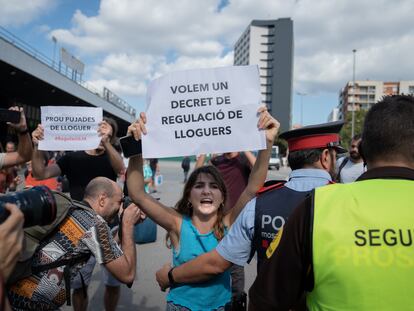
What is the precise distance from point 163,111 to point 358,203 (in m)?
1.39

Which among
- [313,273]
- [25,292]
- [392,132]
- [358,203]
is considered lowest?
[25,292]

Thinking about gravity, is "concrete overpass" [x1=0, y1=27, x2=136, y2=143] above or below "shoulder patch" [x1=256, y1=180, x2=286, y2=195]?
above

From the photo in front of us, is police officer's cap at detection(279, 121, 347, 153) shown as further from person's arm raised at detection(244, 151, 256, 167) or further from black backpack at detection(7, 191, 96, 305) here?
person's arm raised at detection(244, 151, 256, 167)

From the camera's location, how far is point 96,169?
13.7 feet

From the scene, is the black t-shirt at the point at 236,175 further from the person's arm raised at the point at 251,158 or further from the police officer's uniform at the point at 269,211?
the police officer's uniform at the point at 269,211

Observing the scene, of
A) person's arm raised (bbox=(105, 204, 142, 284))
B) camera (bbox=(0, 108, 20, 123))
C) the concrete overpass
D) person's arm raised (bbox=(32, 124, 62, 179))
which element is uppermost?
the concrete overpass

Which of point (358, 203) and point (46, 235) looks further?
point (46, 235)

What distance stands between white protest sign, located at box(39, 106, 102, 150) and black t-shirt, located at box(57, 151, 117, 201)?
311mm

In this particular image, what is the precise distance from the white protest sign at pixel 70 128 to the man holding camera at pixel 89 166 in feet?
0.28

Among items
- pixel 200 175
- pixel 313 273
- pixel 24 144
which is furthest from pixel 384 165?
pixel 24 144

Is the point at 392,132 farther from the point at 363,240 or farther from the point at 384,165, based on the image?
the point at 363,240

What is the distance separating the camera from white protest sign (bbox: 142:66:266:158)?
2.32 metres

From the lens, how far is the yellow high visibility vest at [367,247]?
1287 mm

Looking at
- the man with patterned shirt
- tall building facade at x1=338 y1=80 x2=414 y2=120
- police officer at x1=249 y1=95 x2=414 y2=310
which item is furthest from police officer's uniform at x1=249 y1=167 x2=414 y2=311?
tall building facade at x1=338 y1=80 x2=414 y2=120
